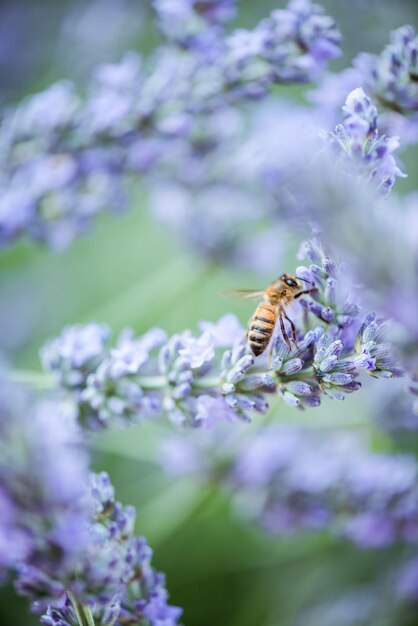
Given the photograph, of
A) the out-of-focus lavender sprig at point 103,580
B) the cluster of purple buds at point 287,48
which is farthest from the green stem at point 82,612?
the cluster of purple buds at point 287,48

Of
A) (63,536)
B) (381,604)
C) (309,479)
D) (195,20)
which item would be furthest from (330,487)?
(195,20)

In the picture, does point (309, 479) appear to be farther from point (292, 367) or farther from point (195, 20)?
point (195, 20)

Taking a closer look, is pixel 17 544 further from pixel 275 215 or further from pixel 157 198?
pixel 157 198

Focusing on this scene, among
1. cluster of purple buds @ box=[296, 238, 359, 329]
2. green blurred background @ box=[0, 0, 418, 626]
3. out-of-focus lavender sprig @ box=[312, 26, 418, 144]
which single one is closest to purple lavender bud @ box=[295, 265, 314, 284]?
cluster of purple buds @ box=[296, 238, 359, 329]

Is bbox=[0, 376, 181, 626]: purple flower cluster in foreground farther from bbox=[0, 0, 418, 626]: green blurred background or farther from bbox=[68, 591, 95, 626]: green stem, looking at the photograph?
bbox=[0, 0, 418, 626]: green blurred background

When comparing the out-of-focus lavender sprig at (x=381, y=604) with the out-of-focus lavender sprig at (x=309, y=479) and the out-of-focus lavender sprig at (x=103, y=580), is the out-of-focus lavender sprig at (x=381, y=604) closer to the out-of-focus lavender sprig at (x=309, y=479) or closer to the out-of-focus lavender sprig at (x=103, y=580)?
the out-of-focus lavender sprig at (x=309, y=479)

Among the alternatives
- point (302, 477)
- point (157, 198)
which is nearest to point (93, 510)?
point (302, 477)
